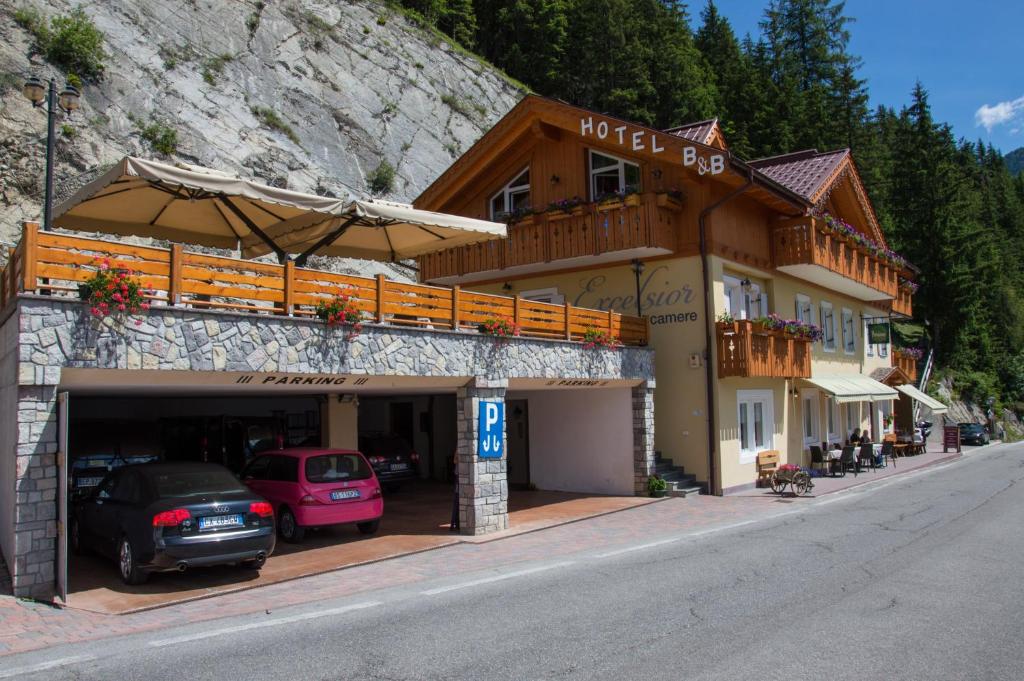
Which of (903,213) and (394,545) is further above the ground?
(903,213)

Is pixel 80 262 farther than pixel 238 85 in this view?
No

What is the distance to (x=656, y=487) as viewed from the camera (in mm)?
18672

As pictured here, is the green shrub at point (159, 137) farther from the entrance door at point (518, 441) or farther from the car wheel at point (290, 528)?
the car wheel at point (290, 528)

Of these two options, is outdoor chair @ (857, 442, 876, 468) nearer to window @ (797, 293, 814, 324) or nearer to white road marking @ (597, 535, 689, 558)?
window @ (797, 293, 814, 324)

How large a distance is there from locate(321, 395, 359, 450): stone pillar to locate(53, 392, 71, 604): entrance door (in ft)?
→ 23.6

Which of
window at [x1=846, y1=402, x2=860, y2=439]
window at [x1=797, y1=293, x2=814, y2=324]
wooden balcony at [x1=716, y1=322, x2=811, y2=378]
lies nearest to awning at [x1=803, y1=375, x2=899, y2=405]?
window at [x1=846, y1=402, x2=860, y2=439]

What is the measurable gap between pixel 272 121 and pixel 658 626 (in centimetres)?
3491

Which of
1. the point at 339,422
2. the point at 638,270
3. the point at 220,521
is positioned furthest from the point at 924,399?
the point at 220,521

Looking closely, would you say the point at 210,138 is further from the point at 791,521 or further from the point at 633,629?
the point at 633,629

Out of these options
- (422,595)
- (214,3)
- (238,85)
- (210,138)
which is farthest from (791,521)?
(214,3)

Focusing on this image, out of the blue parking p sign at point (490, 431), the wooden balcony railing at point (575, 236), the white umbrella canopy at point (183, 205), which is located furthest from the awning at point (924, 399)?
the white umbrella canopy at point (183, 205)

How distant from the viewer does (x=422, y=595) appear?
9.37m

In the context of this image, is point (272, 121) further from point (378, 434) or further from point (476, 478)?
point (476, 478)

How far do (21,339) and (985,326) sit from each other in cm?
5946
